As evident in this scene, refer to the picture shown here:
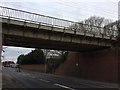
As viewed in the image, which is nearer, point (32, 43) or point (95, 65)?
point (32, 43)

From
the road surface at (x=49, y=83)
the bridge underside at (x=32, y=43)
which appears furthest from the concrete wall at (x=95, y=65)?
the road surface at (x=49, y=83)

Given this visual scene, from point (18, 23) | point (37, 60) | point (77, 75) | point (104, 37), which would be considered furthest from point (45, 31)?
point (37, 60)

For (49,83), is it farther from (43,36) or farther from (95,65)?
(95,65)

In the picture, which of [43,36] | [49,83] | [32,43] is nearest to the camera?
[49,83]

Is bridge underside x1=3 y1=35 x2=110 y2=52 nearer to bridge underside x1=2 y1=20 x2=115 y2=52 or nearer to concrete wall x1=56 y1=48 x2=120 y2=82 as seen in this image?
bridge underside x1=2 y1=20 x2=115 y2=52

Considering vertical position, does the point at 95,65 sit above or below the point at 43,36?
below

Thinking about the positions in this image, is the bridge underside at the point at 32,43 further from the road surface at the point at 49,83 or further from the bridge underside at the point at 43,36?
the road surface at the point at 49,83

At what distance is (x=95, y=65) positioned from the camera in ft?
124

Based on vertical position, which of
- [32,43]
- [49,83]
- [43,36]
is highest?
[43,36]

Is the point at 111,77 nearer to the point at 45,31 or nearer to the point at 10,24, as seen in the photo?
the point at 45,31

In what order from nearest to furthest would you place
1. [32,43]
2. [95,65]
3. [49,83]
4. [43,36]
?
[49,83]
[43,36]
[32,43]
[95,65]

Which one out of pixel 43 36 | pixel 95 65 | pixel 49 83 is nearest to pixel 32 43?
pixel 43 36

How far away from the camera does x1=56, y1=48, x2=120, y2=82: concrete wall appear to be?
110 feet

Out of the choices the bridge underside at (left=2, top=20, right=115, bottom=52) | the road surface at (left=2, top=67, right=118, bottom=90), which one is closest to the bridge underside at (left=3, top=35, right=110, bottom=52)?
the bridge underside at (left=2, top=20, right=115, bottom=52)
